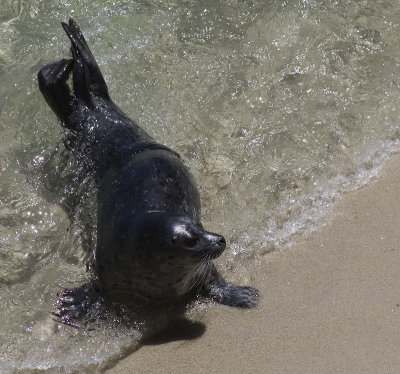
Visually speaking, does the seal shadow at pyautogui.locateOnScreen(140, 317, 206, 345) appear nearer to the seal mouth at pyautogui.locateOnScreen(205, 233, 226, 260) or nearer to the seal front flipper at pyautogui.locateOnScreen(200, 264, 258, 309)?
the seal front flipper at pyautogui.locateOnScreen(200, 264, 258, 309)

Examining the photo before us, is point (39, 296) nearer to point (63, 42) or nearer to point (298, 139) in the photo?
point (298, 139)

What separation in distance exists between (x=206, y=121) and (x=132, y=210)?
2.03m

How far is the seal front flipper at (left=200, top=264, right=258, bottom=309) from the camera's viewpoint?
446 cm

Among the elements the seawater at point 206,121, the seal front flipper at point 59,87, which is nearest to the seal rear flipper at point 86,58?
the seal front flipper at point 59,87

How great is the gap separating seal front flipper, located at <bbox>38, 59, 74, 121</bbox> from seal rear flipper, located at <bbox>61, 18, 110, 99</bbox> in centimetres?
12

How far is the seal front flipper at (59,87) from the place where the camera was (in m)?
5.40

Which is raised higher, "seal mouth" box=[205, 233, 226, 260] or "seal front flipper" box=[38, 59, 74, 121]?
"seal front flipper" box=[38, 59, 74, 121]

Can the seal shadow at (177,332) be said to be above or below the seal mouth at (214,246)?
below

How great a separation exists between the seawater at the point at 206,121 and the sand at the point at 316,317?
0.69 ft

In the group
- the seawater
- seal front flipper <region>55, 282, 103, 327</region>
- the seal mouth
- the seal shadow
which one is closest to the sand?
the seal shadow

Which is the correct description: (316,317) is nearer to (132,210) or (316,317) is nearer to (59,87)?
(132,210)

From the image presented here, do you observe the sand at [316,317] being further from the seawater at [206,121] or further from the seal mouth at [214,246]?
the seal mouth at [214,246]

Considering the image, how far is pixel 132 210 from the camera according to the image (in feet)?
14.4

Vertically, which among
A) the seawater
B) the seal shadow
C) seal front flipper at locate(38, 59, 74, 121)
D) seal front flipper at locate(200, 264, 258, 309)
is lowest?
the seal shadow
